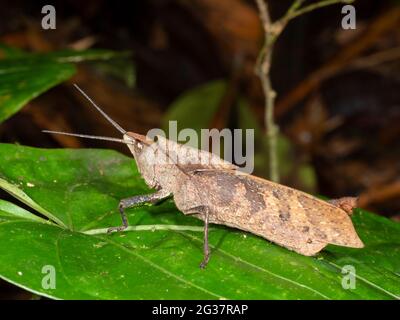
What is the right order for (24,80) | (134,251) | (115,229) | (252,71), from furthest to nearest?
(252,71)
(24,80)
(115,229)
(134,251)

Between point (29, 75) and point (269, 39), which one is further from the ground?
point (269, 39)

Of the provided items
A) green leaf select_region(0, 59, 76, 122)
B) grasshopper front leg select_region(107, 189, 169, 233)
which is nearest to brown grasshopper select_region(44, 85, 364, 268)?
grasshopper front leg select_region(107, 189, 169, 233)

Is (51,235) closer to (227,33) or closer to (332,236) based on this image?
(332,236)

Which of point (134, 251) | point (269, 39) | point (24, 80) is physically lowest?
point (134, 251)

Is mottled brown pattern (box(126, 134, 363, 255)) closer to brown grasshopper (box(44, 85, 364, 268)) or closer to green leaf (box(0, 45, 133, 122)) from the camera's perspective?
brown grasshopper (box(44, 85, 364, 268))

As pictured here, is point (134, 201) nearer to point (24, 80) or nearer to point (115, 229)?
point (115, 229)

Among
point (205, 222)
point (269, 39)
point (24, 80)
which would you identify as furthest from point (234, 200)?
point (24, 80)
